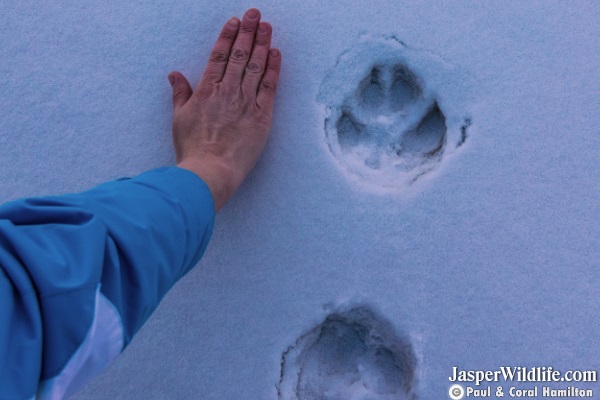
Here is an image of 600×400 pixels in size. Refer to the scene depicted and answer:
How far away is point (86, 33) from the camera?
972mm

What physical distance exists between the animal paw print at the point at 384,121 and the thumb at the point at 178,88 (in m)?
0.26

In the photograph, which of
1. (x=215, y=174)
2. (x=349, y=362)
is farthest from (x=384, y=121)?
(x=349, y=362)

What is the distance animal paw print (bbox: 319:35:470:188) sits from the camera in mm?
930

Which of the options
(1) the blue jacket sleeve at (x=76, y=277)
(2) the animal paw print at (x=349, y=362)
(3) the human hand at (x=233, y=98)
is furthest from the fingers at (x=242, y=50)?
(2) the animal paw print at (x=349, y=362)

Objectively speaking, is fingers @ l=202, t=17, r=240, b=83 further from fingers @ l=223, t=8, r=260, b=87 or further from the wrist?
the wrist

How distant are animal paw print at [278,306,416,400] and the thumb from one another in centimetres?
49

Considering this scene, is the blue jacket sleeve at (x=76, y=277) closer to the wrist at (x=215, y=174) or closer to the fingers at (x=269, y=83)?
the wrist at (x=215, y=174)

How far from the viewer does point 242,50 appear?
3.04ft

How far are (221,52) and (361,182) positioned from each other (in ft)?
1.18

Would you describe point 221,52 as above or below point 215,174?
above

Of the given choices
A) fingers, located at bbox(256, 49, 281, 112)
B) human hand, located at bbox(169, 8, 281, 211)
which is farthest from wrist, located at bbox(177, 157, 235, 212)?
fingers, located at bbox(256, 49, 281, 112)

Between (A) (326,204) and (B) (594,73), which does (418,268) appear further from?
(B) (594,73)

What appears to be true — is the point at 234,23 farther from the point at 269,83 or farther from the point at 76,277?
the point at 76,277

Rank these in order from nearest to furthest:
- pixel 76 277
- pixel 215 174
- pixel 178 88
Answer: pixel 76 277 → pixel 215 174 → pixel 178 88
